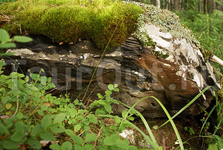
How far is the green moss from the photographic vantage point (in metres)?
2.06

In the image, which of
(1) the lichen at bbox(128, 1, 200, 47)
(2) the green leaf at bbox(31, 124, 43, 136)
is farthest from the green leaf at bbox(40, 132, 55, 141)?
(1) the lichen at bbox(128, 1, 200, 47)

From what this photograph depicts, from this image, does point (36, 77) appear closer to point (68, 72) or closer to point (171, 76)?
point (68, 72)

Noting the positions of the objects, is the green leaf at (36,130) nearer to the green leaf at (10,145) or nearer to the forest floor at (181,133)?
the green leaf at (10,145)

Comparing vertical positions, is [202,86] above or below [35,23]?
below

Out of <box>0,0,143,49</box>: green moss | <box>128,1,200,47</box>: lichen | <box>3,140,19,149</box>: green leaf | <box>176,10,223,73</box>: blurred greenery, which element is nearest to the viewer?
<box>3,140,19,149</box>: green leaf

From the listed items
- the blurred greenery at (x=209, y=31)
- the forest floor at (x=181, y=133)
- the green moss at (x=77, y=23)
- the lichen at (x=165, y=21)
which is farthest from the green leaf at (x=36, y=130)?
the blurred greenery at (x=209, y=31)

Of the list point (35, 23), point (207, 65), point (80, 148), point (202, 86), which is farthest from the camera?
point (207, 65)

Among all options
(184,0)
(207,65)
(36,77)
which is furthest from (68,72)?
(184,0)

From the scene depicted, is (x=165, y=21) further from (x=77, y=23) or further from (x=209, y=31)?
(x=209, y=31)

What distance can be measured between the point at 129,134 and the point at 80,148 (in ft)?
5.29

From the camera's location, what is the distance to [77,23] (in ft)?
6.84

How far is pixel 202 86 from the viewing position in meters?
2.39

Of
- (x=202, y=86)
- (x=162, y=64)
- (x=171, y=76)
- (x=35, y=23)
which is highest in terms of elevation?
(x=35, y=23)

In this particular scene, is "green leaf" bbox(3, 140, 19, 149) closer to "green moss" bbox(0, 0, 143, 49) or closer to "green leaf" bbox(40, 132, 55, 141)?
"green leaf" bbox(40, 132, 55, 141)
